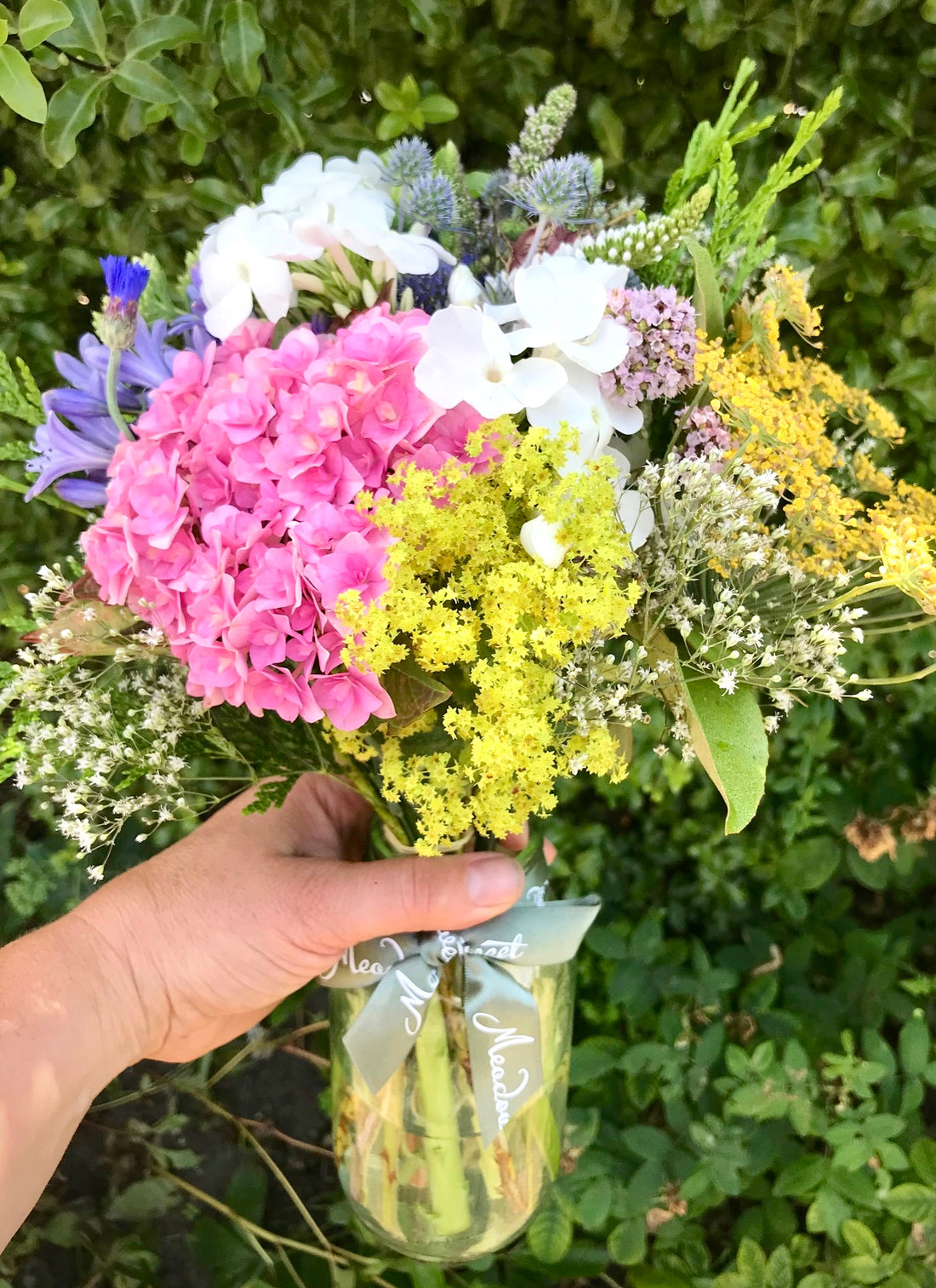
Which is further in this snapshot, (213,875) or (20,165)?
(20,165)

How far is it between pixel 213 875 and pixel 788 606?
0.61m

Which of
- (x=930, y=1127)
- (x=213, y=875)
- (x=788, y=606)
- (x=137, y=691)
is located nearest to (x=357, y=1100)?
(x=213, y=875)

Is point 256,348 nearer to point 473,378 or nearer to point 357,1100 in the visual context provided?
point 473,378

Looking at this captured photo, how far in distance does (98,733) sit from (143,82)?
61cm

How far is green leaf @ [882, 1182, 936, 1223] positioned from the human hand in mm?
787

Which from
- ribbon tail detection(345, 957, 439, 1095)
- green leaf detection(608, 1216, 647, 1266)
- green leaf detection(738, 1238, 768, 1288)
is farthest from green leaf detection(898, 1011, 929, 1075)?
ribbon tail detection(345, 957, 439, 1095)

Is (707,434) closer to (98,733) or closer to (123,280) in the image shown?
(123,280)

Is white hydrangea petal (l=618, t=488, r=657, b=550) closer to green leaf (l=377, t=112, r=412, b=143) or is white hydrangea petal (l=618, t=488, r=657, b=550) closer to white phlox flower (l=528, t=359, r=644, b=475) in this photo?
white phlox flower (l=528, t=359, r=644, b=475)

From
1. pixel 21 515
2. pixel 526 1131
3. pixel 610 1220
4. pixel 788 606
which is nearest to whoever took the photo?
pixel 788 606

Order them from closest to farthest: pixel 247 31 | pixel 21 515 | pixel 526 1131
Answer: pixel 247 31
pixel 526 1131
pixel 21 515

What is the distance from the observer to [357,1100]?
101 cm

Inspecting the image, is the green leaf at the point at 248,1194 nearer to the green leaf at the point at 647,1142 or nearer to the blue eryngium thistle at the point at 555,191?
the green leaf at the point at 647,1142

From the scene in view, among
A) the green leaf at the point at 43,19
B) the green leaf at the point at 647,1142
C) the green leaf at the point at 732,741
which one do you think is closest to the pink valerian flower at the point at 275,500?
the green leaf at the point at 732,741

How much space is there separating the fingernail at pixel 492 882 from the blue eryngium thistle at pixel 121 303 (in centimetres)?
53
